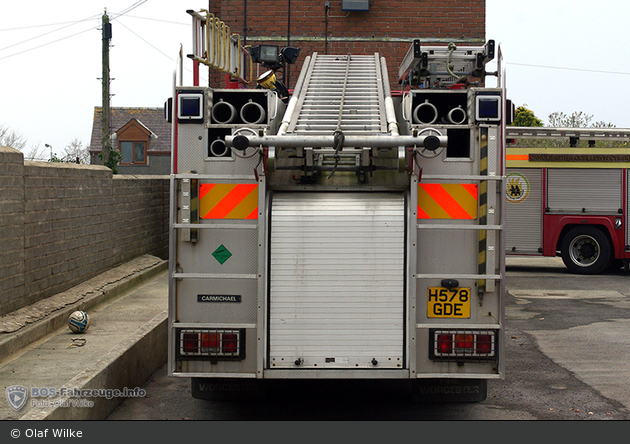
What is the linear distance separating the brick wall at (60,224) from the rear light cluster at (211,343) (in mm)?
3298

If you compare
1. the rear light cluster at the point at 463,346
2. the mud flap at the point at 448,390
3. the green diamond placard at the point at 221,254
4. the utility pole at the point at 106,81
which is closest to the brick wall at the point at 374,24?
the utility pole at the point at 106,81

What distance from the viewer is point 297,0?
55.7 feet

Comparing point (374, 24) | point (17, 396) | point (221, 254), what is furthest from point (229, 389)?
point (374, 24)

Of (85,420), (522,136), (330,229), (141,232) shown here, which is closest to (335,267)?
(330,229)

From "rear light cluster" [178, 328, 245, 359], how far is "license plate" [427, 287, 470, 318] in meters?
1.46

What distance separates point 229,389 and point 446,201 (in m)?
2.27

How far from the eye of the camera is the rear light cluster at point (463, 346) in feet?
17.7

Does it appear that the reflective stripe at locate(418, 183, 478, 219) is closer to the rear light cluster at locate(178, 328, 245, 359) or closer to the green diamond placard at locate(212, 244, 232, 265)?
the green diamond placard at locate(212, 244, 232, 265)

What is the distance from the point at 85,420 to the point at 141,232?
835 cm

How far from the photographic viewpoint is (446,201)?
553 cm

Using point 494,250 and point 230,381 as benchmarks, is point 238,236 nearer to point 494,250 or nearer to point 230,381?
point 230,381

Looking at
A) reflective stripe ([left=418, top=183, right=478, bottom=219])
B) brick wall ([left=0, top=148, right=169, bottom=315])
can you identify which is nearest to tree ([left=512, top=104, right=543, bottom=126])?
brick wall ([left=0, top=148, right=169, bottom=315])

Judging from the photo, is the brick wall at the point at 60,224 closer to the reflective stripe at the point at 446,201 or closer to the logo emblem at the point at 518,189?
the reflective stripe at the point at 446,201

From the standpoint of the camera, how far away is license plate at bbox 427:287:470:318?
5469 millimetres
